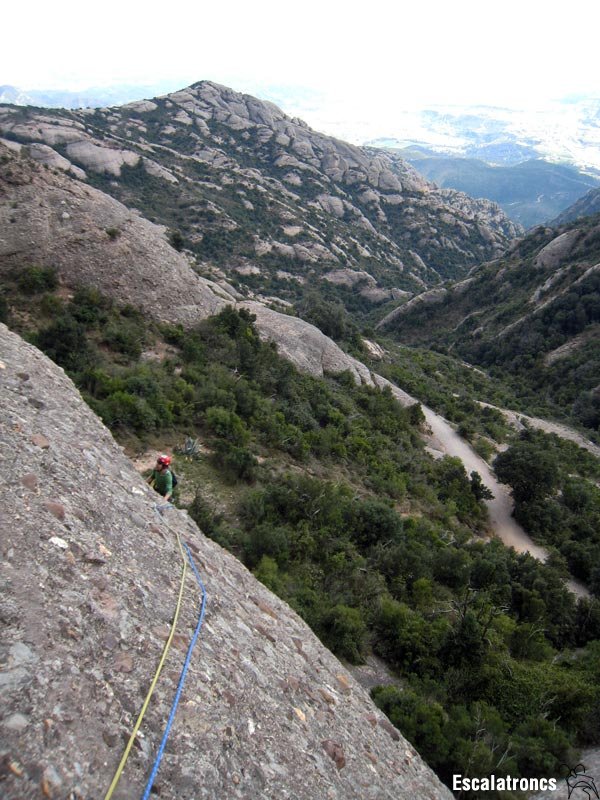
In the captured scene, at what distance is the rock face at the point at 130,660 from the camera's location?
12.1 ft

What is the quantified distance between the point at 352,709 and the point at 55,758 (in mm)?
5354

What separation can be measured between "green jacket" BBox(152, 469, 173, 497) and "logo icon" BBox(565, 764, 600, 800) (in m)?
9.67

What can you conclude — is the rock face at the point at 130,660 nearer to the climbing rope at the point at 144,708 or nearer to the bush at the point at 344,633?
the climbing rope at the point at 144,708

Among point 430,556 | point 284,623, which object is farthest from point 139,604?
point 430,556

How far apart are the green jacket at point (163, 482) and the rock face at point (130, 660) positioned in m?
0.81

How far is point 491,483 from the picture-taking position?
29.0m

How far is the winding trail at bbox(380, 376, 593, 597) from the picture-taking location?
24141 mm

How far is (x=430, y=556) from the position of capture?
1641cm

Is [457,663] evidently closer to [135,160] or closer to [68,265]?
[68,265]

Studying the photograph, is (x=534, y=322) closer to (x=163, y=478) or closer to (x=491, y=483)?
(x=491, y=483)

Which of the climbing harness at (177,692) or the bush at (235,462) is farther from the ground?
the climbing harness at (177,692)

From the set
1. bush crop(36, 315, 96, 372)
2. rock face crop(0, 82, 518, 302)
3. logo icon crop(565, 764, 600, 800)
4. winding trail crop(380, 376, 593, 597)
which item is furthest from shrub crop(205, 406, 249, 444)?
rock face crop(0, 82, 518, 302)

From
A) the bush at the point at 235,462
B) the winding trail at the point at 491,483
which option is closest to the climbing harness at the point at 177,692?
the bush at the point at 235,462

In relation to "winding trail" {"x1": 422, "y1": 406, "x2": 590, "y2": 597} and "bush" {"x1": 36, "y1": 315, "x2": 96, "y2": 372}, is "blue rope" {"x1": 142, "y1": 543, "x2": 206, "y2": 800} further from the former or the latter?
"winding trail" {"x1": 422, "y1": 406, "x2": 590, "y2": 597}
